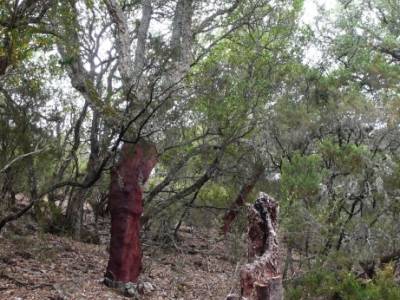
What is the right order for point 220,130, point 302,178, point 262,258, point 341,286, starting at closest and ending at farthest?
point 262,258 < point 341,286 < point 302,178 < point 220,130

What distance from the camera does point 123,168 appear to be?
27.0 ft

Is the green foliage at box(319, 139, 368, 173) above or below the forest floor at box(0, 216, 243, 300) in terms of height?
above

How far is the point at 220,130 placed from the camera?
9.91 metres

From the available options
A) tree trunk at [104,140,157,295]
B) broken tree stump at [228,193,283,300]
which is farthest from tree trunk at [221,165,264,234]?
broken tree stump at [228,193,283,300]

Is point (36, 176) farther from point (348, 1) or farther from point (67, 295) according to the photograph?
point (348, 1)

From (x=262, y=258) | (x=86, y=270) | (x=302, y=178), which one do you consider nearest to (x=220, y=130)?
(x=302, y=178)

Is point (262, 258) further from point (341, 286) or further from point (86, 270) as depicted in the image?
point (86, 270)

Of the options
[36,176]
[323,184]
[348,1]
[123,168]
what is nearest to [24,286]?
[123,168]

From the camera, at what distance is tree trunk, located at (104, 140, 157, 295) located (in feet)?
26.8

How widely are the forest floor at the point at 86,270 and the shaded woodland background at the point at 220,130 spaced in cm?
8

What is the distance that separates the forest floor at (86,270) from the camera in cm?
739

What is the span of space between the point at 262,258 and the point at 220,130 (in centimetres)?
648

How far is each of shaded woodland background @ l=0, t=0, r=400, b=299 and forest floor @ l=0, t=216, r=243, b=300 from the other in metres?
0.08

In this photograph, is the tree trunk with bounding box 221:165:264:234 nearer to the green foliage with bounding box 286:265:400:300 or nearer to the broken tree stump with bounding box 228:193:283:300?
the green foliage with bounding box 286:265:400:300
